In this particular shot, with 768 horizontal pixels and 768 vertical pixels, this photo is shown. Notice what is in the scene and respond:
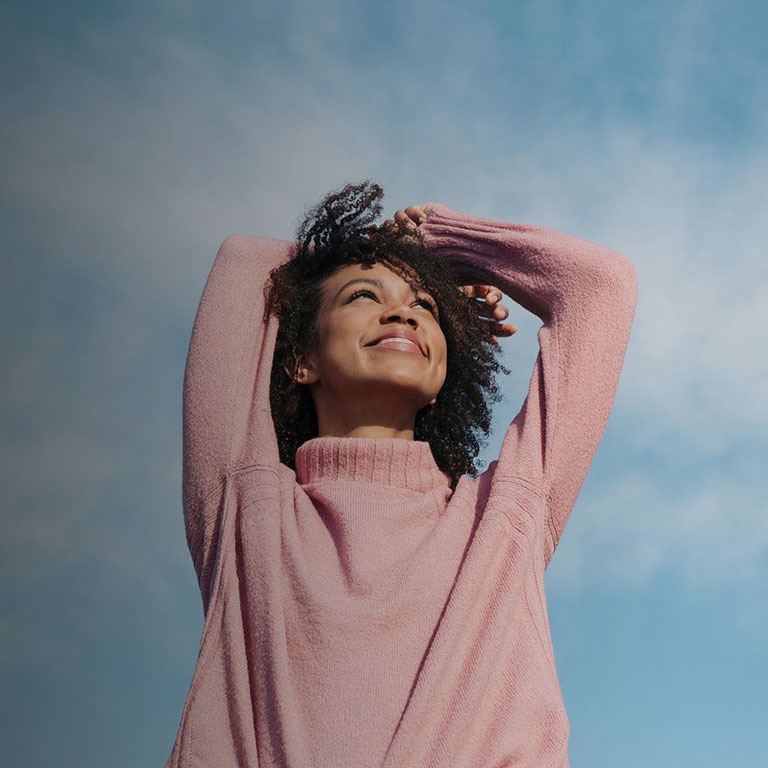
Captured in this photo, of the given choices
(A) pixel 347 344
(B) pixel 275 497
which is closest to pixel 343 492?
(B) pixel 275 497

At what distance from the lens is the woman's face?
3232mm

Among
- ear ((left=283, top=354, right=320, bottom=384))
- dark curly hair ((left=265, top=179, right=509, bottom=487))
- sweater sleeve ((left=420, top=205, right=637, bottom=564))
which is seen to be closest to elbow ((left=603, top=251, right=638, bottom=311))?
sweater sleeve ((left=420, top=205, right=637, bottom=564))

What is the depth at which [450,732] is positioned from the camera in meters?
2.57

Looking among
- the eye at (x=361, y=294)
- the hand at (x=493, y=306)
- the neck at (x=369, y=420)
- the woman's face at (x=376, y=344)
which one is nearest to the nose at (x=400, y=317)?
the woman's face at (x=376, y=344)

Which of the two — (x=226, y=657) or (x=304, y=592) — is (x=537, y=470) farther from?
(x=226, y=657)

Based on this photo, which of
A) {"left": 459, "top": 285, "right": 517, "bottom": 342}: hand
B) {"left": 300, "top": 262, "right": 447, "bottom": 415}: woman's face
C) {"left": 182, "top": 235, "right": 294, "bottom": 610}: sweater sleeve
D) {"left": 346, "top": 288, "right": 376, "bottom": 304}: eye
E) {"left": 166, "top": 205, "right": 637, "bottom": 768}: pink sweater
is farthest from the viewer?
{"left": 459, "top": 285, "right": 517, "bottom": 342}: hand

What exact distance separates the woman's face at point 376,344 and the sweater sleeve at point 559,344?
253 millimetres

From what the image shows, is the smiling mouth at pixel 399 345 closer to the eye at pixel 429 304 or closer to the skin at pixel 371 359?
the skin at pixel 371 359

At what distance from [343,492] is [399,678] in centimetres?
55

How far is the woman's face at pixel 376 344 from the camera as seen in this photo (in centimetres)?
323

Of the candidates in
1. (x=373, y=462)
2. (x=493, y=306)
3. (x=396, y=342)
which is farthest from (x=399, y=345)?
(x=493, y=306)

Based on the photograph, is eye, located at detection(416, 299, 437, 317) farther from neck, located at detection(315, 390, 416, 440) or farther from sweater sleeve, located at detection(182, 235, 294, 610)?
sweater sleeve, located at detection(182, 235, 294, 610)

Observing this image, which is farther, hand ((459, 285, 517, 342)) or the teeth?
hand ((459, 285, 517, 342))

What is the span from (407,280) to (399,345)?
0.30m
